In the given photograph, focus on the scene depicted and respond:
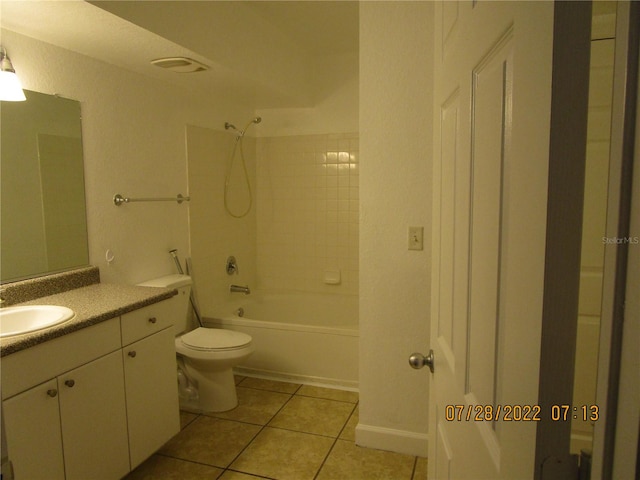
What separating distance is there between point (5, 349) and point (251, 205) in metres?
2.75

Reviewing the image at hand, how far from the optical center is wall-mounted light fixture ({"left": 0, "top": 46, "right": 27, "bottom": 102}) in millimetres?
1672

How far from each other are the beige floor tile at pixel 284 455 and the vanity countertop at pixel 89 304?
0.94m

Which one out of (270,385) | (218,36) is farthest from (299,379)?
(218,36)

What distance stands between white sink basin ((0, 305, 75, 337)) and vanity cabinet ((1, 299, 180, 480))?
169 mm

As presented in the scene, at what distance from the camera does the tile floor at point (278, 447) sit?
80.3 inches

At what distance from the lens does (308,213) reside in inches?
153

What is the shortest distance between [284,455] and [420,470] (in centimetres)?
69

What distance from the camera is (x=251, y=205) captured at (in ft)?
13.1

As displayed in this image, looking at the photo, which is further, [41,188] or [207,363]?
[207,363]

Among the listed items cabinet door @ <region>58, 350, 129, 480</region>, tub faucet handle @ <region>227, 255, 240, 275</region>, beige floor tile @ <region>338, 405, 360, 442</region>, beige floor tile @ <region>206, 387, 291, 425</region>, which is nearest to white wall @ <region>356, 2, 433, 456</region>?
beige floor tile @ <region>338, 405, 360, 442</region>

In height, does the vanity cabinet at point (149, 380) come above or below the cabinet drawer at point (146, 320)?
below

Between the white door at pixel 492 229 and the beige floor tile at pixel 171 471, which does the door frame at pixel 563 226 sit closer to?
the white door at pixel 492 229

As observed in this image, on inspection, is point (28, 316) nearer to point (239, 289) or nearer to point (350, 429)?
point (350, 429)

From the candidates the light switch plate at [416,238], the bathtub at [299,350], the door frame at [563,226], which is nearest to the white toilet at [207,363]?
the bathtub at [299,350]
